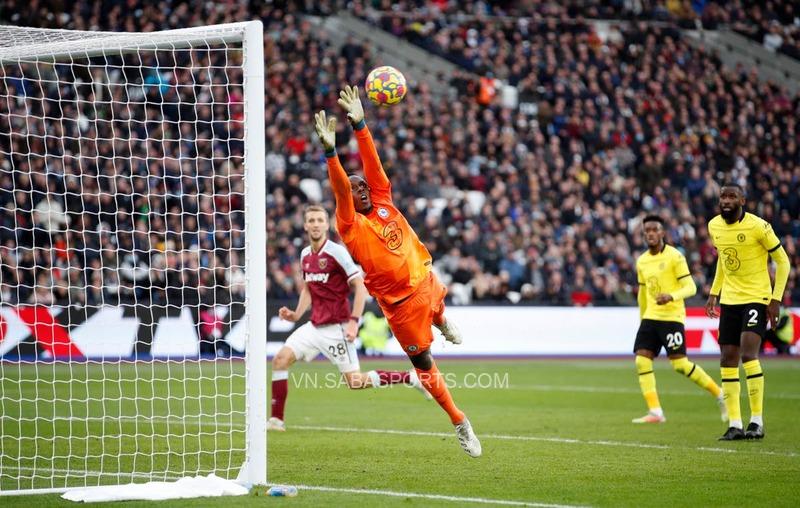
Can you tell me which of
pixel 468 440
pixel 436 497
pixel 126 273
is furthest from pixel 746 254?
pixel 126 273

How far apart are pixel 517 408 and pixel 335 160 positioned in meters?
7.58

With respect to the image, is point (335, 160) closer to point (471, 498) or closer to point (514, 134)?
point (471, 498)

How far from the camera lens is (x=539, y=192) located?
97.3ft

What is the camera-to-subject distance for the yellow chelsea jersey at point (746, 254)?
1156 centimetres

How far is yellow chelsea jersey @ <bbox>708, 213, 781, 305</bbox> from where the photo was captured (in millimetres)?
11562

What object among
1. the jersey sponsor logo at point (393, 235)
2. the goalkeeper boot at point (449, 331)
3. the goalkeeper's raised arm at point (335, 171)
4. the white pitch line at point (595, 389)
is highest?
the goalkeeper's raised arm at point (335, 171)

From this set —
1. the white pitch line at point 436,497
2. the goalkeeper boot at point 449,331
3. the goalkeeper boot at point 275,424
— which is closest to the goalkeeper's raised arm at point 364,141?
the goalkeeper boot at point 449,331

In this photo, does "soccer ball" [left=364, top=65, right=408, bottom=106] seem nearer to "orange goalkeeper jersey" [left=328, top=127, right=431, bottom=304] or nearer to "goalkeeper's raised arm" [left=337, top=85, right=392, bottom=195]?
"goalkeeper's raised arm" [left=337, top=85, right=392, bottom=195]

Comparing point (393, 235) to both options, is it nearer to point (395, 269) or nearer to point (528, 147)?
point (395, 269)

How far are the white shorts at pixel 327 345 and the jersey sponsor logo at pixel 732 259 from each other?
4405 millimetres

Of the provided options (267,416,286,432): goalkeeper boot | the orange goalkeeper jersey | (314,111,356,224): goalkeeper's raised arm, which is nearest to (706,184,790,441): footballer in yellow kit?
the orange goalkeeper jersey

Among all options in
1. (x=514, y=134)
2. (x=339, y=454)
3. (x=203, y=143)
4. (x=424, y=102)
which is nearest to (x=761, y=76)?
(x=514, y=134)

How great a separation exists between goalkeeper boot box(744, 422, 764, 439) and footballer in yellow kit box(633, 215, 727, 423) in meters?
1.79

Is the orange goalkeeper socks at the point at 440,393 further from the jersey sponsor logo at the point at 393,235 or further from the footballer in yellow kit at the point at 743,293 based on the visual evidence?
the footballer in yellow kit at the point at 743,293
